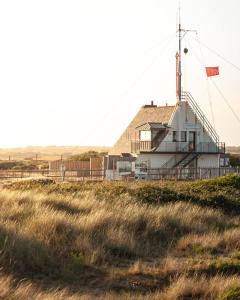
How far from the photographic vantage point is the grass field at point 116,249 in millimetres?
10016

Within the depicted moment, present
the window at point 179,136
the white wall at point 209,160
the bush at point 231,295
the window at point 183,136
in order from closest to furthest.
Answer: the bush at point 231,295 < the window at point 179,136 < the window at point 183,136 < the white wall at point 209,160

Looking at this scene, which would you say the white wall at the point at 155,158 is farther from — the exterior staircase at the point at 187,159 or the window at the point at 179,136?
the window at the point at 179,136

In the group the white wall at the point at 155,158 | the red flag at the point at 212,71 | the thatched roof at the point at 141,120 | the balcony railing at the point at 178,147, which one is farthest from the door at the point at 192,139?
the red flag at the point at 212,71

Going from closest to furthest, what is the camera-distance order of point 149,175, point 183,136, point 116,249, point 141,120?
1. point 116,249
2. point 149,175
3. point 183,136
4. point 141,120

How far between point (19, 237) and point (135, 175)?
32904 millimetres

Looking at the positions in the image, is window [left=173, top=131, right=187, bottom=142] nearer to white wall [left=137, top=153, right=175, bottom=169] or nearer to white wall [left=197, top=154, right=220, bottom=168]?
white wall [left=137, top=153, right=175, bottom=169]

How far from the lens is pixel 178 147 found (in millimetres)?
53469

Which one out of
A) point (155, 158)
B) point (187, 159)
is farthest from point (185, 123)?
point (155, 158)

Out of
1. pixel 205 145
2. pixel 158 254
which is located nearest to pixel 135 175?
pixel 205 145

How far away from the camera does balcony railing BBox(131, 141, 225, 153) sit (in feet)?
173

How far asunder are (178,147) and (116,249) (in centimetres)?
4095

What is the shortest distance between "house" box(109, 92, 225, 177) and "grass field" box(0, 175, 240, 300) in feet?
108

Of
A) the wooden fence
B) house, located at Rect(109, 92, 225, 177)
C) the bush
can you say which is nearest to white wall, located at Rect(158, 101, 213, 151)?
house, located at Rect(109, 92, 225, 177)

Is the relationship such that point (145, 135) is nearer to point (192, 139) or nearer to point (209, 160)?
point (192, 139)
